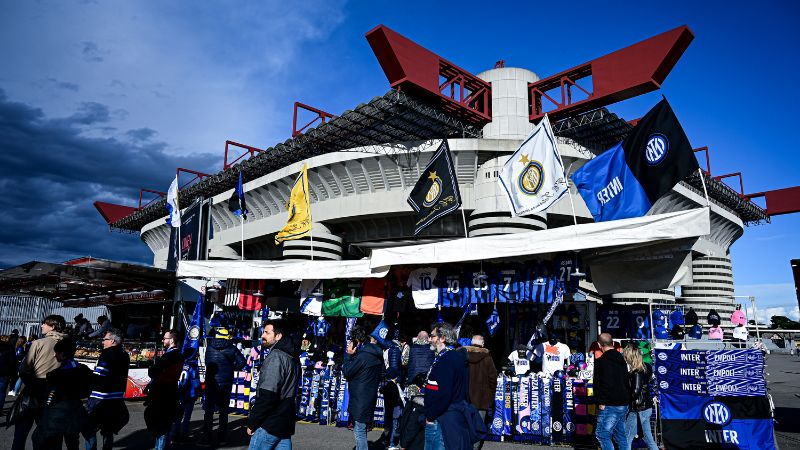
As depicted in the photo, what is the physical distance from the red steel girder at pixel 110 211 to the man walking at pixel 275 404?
57589 mm

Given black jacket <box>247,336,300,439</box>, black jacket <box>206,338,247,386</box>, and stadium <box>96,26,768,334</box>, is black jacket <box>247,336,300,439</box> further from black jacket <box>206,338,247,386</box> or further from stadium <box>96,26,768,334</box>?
stadium <box>96,26,768,334</box>

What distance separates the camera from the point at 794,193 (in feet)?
133

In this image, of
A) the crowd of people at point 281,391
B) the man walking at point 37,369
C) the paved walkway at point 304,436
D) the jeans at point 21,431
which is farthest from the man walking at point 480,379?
the jeans at point 21,431

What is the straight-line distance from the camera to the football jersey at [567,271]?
10070mm

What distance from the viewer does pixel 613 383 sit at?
262 inches

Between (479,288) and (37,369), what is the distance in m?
8.24

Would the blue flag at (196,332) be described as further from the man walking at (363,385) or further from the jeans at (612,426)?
the jeans at (612,426)

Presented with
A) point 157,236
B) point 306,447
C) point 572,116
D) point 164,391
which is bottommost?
point 306,447

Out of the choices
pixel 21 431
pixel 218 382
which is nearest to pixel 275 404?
pixel 218 382

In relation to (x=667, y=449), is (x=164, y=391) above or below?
above

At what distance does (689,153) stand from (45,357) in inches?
427

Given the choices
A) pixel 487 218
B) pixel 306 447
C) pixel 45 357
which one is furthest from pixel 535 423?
pixel 487 218

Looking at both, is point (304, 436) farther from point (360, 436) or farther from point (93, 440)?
point (93, 440)

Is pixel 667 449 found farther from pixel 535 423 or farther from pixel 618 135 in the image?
pixel 618 135
